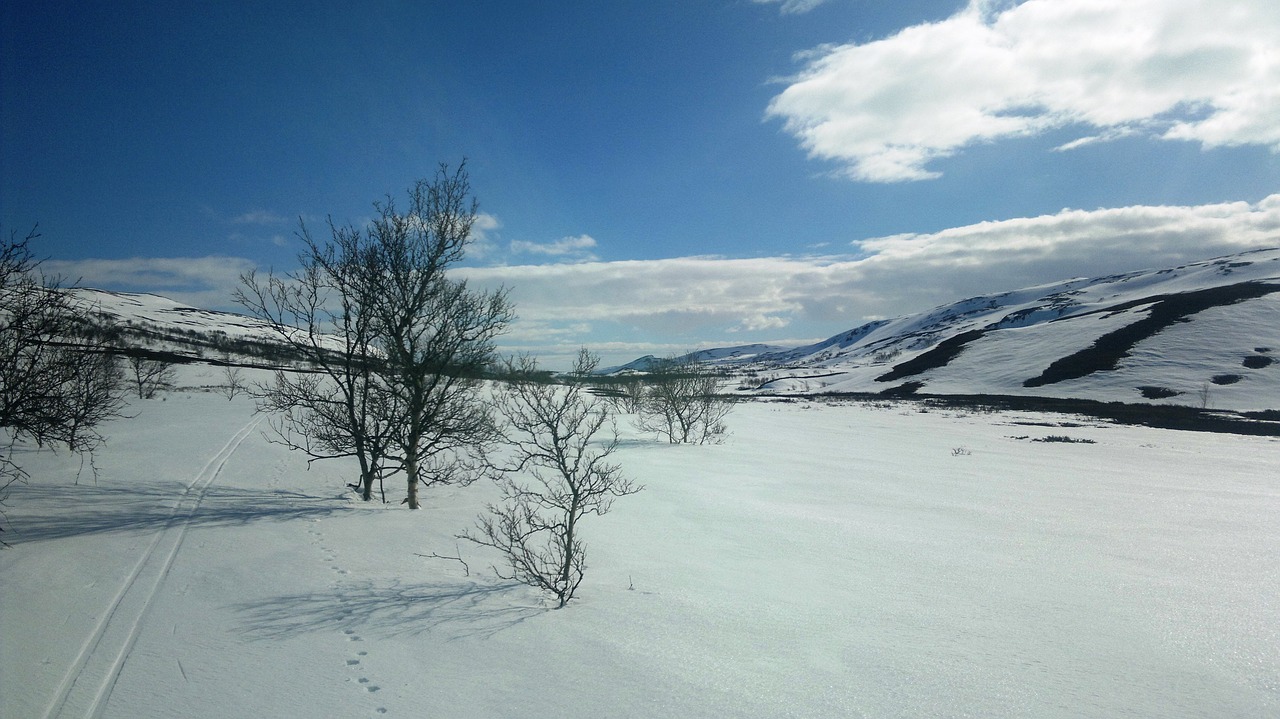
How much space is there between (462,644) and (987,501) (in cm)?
1433

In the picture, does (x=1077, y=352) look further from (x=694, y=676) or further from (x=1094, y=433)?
(x=694, y=676)

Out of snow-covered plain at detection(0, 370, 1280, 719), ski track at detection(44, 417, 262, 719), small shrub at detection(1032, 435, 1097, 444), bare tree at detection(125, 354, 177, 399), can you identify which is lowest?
small shrub at detection(1032, 435, 1097, 444)

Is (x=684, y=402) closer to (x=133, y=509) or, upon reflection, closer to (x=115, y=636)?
(x=133, y=509)

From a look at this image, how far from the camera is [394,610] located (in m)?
6.66

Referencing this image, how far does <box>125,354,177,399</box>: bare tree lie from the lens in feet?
143

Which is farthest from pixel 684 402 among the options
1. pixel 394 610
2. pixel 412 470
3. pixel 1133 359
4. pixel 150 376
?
pixel 1133 359

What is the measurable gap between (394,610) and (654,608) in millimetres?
3195

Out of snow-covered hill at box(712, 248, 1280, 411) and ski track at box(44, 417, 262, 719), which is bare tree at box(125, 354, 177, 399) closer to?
ski track at box(44, 417, 262, 719)

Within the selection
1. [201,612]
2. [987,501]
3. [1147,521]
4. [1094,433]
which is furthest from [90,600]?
[1094,433]

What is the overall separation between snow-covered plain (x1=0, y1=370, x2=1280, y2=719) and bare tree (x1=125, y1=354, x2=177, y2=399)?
37.1 meters

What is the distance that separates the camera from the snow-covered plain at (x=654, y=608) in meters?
4.96

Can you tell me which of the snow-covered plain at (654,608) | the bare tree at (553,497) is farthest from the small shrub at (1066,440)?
the bare tree at (553,497)

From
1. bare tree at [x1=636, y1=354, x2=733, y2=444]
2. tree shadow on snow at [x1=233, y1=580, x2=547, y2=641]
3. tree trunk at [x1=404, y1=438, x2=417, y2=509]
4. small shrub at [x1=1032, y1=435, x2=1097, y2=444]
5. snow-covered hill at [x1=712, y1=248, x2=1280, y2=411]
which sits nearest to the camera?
tree shadow on snow at [x1=233, y1=580, x2=547, y2=641]

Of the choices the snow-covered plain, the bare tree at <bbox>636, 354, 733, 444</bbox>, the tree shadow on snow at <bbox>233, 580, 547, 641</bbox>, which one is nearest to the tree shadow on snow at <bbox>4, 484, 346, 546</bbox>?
the snow-covered plain
